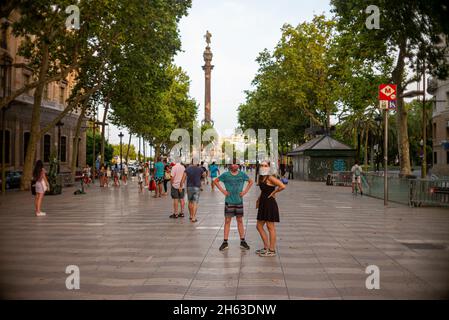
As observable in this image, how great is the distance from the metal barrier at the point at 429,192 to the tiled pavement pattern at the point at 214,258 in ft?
11.0

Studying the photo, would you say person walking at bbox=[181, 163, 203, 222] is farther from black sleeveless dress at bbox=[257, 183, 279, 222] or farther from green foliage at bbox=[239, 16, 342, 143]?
green foliage at bbox=[239, 16, 342, 143]

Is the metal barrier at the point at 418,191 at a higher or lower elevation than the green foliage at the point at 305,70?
lower

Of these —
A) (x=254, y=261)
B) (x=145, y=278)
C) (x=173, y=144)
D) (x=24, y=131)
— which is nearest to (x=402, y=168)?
(x=254, y=261)

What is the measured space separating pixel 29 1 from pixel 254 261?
5192 millimetres

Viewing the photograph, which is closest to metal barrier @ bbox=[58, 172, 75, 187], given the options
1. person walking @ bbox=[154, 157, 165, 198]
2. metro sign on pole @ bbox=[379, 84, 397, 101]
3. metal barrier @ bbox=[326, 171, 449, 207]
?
person walking @ bbox=[154, 157, 165, 198]

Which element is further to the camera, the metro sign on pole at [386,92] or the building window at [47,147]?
the building window at [47,147]

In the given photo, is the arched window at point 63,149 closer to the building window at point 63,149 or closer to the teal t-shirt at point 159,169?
the building window at point 63,149

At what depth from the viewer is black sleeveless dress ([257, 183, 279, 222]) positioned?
28.1ft

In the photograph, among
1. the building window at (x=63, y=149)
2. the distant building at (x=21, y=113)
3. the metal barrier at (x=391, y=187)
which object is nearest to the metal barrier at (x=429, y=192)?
the metal barrier at (x=391, y=187)

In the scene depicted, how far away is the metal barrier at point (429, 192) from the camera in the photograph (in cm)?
1728

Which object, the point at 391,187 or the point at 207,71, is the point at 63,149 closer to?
the point at 391,187

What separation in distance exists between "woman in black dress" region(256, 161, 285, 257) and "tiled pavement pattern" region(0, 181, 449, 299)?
0.91ft

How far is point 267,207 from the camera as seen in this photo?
8.61 m

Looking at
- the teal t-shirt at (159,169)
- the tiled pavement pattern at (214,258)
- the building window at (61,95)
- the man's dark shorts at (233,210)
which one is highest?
the building window at (61,95)
